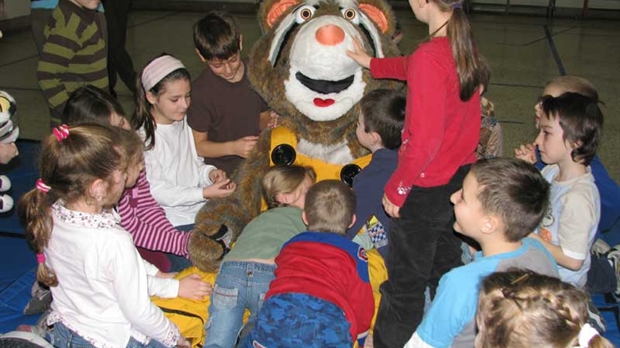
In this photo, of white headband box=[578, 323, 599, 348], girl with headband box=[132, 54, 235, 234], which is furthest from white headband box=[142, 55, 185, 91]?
white headband box=[578, 323, 599, 348]

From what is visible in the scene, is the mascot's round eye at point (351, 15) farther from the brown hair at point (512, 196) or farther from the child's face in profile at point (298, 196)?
the brown hair at point (512, 196)

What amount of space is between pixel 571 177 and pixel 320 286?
950 mm

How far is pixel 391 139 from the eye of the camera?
2.32 m

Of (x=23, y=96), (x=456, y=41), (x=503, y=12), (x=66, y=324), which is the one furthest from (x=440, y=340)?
(x=503, y=12)

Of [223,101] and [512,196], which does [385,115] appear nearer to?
[512,196]

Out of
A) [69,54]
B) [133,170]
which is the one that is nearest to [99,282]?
[133,170]

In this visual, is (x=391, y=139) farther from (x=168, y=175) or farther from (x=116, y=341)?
(x=116, y=341)

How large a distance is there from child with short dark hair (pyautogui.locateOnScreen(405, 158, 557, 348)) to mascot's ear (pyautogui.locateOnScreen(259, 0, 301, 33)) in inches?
49.4

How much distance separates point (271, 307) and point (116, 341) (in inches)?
18.2

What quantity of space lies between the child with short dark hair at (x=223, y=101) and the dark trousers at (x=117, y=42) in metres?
1.96

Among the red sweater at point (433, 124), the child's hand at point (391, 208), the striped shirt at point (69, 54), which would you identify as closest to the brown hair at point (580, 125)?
the red sweater at point (433, 124)

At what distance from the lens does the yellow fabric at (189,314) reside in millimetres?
2246

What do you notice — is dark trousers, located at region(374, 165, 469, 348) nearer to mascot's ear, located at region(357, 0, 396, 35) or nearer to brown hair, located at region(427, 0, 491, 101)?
brown hair, located at region(427, 0, 491, 101)

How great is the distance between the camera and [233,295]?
2.12m
